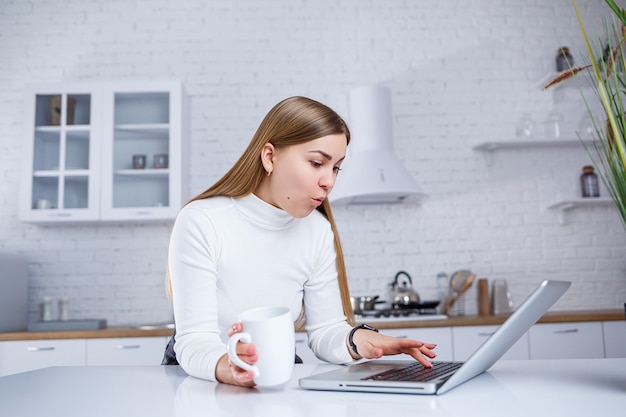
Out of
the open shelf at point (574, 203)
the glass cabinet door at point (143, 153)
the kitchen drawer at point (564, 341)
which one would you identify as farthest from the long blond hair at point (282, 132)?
the open shelf at point (574, 203)

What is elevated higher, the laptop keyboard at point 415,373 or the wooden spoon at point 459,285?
the wooden spoon at point 459,285

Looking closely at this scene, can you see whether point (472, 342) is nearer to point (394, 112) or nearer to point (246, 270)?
point (394, 112)

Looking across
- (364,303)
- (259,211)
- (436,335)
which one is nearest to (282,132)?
(259,211)

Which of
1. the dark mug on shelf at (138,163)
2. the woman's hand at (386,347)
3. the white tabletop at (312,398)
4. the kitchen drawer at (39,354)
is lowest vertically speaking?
the kitchen drawer at (39,354)

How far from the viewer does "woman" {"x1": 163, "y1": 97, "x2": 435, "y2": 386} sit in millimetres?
1389

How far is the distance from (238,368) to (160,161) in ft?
9.40

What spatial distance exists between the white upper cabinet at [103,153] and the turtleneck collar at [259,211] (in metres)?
2.13

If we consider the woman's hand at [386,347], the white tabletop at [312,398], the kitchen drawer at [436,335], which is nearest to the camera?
the white tabletop at [312,398]

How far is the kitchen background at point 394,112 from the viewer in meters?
4.00

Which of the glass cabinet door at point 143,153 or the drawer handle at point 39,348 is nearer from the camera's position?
the drawer handle at point 39,348

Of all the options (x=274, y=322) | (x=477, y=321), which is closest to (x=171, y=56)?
(x=477, y=321)

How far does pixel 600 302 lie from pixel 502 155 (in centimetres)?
116

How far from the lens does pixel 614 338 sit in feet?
10.9

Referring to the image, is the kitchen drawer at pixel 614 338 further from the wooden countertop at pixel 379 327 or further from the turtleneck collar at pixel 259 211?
the turtleneck collar at pixel 259 211
